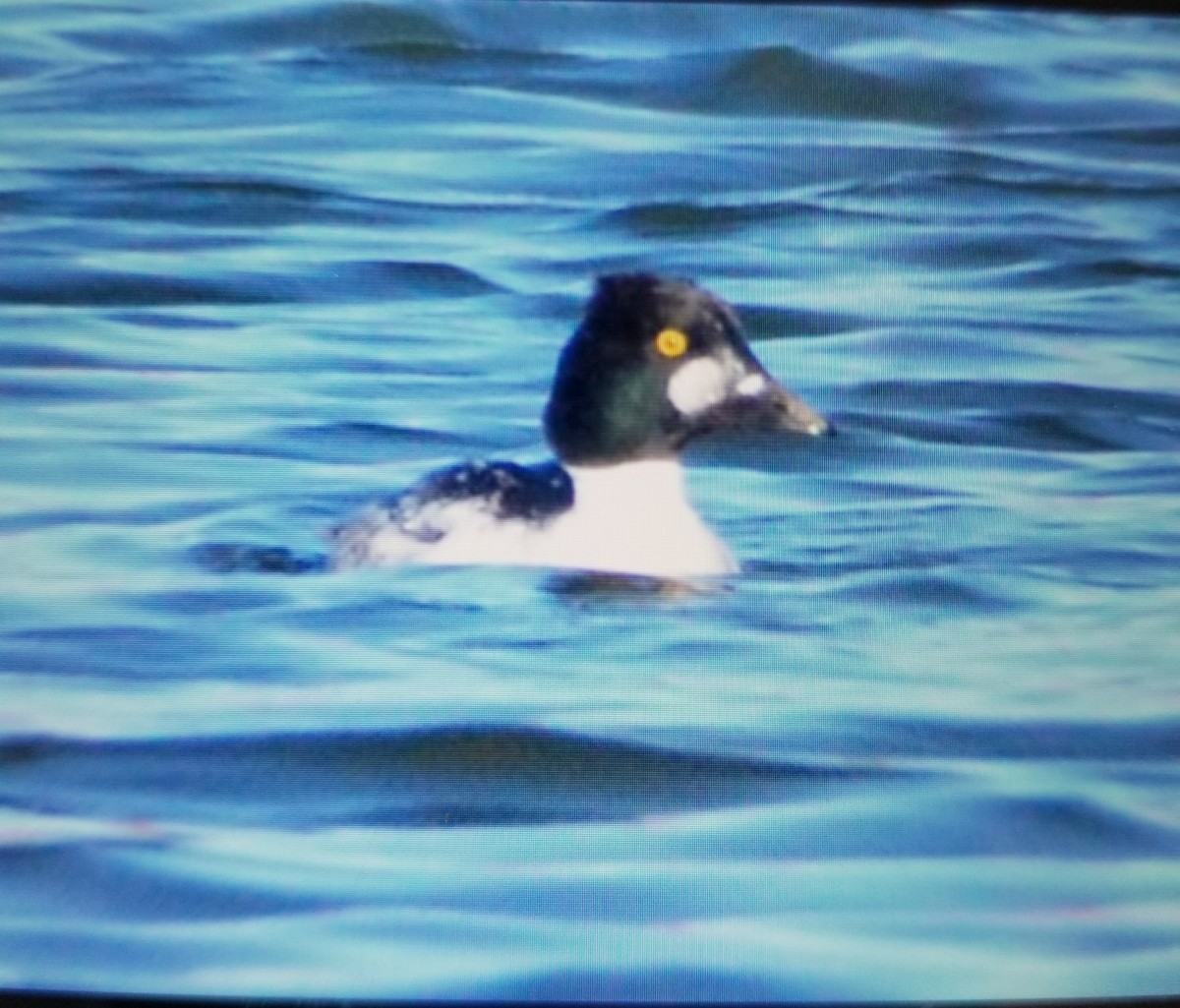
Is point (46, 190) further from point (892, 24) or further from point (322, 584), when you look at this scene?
point (892, 24)

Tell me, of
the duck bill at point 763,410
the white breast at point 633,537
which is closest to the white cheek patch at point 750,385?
the duck bill at point 763,410

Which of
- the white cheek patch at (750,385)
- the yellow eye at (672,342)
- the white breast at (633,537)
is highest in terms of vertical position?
the yellow eye at (672,342)

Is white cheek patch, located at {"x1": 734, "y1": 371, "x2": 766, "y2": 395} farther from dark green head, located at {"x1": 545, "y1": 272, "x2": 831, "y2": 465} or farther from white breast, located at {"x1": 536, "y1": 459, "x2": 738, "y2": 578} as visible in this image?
white breast, located at {"x1": 536, "y1": 459, "x2": 738, "y2": 578}

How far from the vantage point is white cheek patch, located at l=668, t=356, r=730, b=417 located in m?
3.09

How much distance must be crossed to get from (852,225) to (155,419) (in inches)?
24.6

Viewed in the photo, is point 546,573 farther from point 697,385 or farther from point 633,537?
point 697,385

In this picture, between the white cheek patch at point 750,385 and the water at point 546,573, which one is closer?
the water at point 546,573

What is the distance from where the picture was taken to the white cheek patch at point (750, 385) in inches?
122

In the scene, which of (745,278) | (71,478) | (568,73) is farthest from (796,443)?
(71,478)

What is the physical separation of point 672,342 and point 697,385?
0.04 metres

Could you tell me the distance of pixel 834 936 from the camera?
2934mm

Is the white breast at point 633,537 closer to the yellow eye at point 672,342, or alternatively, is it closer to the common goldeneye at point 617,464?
the common goldeneye at point 617,464

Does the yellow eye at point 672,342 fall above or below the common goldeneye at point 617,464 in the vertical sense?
above

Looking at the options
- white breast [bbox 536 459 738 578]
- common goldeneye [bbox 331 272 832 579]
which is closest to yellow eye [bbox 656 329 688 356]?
common goldeneye [bbox 331 272 832 579]
